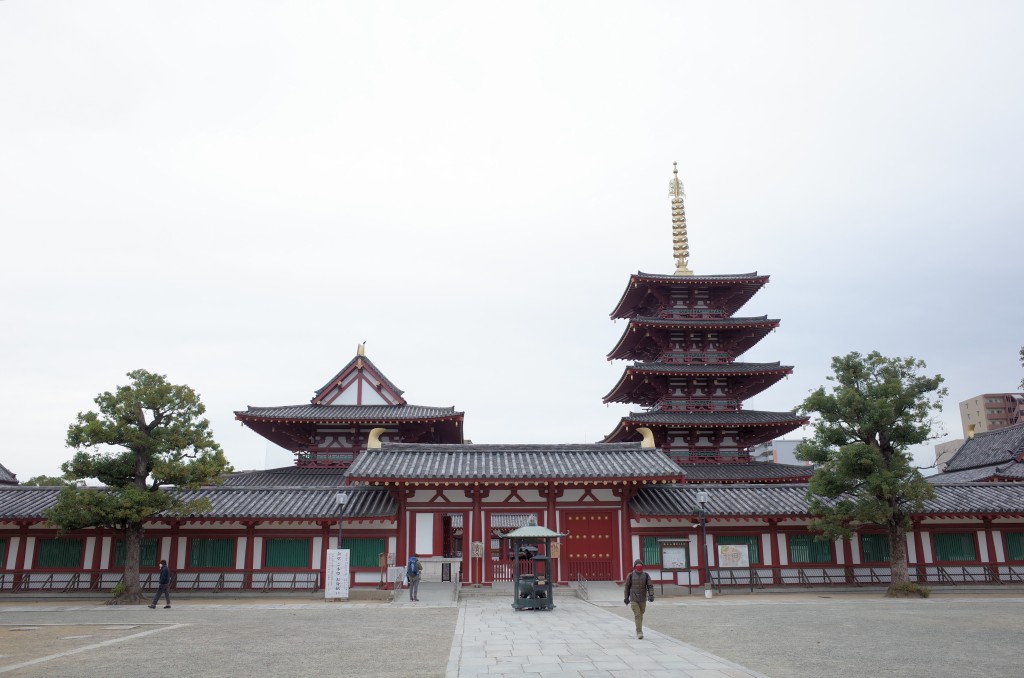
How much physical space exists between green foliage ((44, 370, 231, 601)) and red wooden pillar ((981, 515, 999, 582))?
31627 millimetres

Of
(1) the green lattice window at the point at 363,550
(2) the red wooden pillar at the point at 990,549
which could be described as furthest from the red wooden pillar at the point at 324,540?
(2) the red wooden pillar at the point at 990,549

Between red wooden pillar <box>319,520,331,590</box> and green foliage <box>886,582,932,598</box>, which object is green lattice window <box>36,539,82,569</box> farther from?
green foliage <box>886,582,932,598</box>

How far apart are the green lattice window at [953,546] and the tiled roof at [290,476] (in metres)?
26.6

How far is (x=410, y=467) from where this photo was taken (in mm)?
28016

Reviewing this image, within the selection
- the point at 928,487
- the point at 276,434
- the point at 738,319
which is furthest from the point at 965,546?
the point at 276,434

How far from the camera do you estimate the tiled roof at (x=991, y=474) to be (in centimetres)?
3591

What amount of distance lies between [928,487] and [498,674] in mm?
20908

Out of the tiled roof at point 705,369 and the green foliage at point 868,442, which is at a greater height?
the tiled roof at point 705,369

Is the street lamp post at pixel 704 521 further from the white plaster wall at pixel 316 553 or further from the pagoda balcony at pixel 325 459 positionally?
the pagoda balcony at pixel 325 459

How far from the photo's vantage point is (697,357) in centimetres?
3909

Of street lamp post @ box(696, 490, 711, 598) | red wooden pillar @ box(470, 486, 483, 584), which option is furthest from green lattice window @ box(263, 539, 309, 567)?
street lamp post @ box(696, 490, 711, 598)

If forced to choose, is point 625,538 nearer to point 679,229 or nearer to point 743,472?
point 743,472

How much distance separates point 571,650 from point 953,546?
23.0 meters

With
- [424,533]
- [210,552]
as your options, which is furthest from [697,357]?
[210,552]
